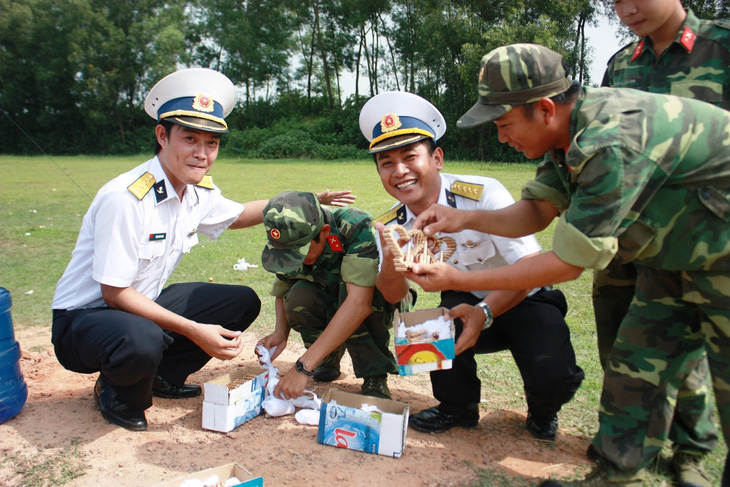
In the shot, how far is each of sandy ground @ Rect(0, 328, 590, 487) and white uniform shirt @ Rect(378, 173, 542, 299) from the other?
0.85 metres

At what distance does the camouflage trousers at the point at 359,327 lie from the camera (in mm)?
3711

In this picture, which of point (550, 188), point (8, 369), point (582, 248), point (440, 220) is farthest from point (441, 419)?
point (8, 369)

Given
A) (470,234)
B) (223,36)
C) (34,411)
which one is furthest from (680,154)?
(223,36)

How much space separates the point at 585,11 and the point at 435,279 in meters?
28.9

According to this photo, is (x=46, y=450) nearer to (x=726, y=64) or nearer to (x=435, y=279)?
(x=435, y=279)

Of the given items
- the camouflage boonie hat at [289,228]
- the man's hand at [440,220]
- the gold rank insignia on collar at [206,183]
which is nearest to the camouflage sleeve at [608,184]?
the man's hand at [440,220]

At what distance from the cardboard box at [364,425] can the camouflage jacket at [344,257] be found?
69cm

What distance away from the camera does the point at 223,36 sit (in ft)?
141

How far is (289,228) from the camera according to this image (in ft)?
11.0

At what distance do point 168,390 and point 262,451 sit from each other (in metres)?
1.03

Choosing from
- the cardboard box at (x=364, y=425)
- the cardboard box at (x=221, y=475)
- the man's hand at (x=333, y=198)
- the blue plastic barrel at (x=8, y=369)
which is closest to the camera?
the cardboard box at (x=221, y=475)

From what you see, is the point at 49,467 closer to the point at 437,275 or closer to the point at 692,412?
the point at 437,275

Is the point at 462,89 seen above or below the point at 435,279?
above

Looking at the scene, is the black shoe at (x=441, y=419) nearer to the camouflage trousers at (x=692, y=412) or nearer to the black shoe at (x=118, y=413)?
the camouflage trousers at (x=692, y=412)
